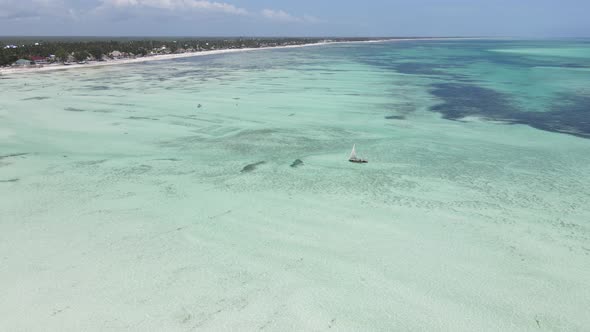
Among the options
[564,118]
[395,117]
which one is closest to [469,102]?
[564,118]

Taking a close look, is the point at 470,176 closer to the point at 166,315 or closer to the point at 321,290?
the point at 321,290

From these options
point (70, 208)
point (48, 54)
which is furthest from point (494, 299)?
point (48, 54)

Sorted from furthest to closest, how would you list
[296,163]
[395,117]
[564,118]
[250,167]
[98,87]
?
[98,87], [564,118], [395,117], [296,163], [250,167]

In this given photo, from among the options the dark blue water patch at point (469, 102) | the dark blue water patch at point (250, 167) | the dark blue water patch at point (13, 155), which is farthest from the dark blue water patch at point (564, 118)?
the dark blue water patch at point (13, 155)

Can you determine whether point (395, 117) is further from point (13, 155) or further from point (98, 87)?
point (98, 87)

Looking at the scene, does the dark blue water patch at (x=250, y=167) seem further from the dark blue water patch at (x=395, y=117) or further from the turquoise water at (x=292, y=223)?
the dark blue water patch at (x=395, y=117)

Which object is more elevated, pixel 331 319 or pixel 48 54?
pixel 48 54

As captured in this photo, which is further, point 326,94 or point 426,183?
point 326,94
